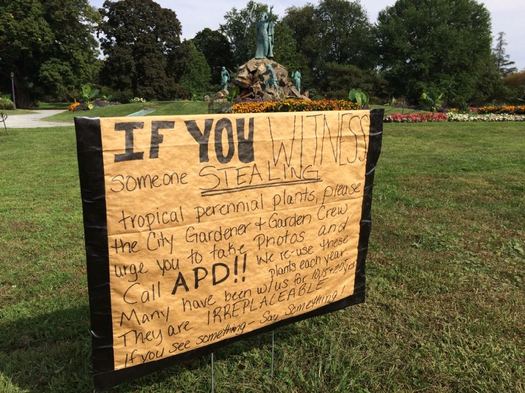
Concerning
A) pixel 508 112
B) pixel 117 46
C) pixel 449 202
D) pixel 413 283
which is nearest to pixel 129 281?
pixel 413 283

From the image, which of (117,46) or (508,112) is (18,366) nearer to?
(508,112)

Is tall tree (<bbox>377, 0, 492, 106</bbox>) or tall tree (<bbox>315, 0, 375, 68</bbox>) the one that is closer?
tall tree (<bbox>377, 0, 492, 106</bbox>)

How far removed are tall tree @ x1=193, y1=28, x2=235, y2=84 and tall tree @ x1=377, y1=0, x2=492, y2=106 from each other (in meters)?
24.0

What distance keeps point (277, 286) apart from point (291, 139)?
0.86 meters

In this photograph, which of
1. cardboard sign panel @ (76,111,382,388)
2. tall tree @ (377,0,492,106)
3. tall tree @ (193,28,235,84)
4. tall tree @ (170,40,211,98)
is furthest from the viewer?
tall tree @ (193,28,235,84)

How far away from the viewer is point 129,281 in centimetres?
206

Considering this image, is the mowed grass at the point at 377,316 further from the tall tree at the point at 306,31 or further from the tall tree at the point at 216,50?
the tall tree at the point at 216,50

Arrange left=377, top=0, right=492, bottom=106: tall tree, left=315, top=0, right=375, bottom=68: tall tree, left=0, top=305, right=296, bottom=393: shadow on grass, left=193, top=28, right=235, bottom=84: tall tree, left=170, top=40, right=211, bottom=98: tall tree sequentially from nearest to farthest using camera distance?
left=0, top=305, right=296, bottom=393: shadow on grass
left=377, top=0, right=492, bottom=106: tall tree
left=170, top=40, right=211, bottom=98: tall tree
left=315, top=0, right=375, bottom=68: tall tree
left=193, top=28, right=235, bottom=84: tall tree

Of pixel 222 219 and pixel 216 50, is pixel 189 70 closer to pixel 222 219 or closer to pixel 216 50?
pixel 216 50

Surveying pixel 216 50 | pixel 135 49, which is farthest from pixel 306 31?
pixel 135 49

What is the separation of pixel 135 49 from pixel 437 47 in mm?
34180

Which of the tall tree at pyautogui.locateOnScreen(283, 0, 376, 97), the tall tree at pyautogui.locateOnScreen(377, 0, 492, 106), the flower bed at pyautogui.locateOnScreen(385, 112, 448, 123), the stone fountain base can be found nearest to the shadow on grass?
the flower bed at pyautogui.locateOnScreen(385, 112, 448, 123)

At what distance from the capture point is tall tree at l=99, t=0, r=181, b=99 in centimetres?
4931

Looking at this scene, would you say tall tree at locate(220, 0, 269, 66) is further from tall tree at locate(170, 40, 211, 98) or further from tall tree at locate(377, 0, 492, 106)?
tall tree at locate(377, 0, 492, 106)
